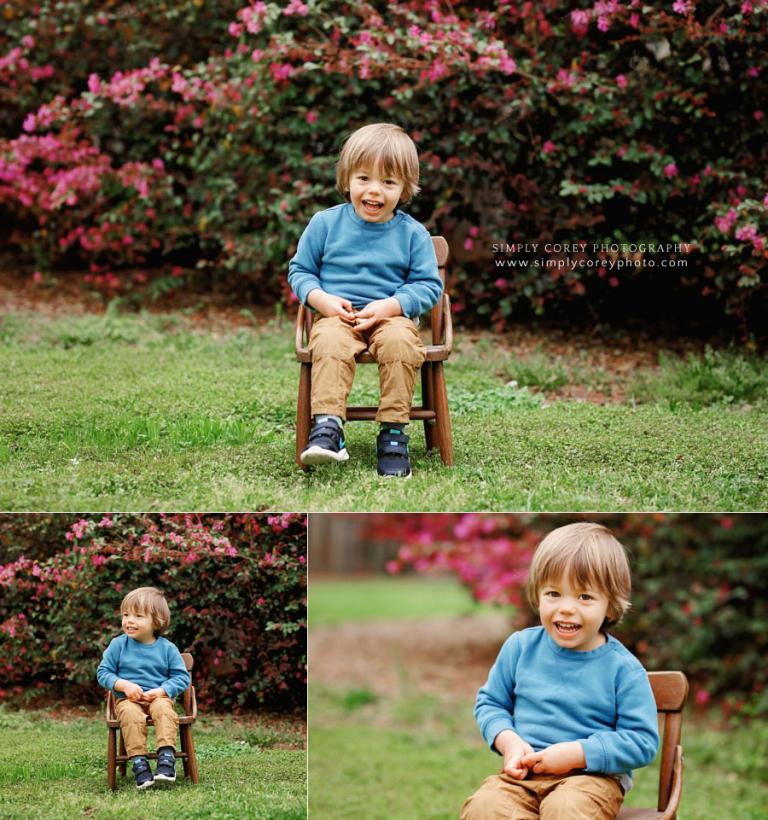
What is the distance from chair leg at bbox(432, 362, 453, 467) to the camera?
14.2 ft

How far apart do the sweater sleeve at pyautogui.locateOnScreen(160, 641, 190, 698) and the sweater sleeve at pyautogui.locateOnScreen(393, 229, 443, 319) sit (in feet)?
4.96

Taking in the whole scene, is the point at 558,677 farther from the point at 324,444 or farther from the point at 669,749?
the point at 324,444

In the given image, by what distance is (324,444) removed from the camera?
12.8 ft

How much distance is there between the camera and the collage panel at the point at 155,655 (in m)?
3.76

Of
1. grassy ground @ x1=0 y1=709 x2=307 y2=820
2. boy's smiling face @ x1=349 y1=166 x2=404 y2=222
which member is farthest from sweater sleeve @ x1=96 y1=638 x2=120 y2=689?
boy's smiling face @ x1=349 y1=166 x2=404 y2=222

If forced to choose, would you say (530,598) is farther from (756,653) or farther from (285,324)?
(285,324)

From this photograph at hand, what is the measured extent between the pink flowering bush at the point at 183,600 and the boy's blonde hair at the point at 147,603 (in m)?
0.06

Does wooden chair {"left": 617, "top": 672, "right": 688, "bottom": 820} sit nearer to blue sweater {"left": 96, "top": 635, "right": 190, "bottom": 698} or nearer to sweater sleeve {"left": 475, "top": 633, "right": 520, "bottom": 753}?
sweater sleeve {"left": 475, "top": 633, "right": 520, "bottom": 753}

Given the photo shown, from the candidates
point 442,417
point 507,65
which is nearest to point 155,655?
point 442,417

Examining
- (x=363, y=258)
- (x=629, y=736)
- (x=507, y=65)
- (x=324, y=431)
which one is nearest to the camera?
(x=629, y=736)

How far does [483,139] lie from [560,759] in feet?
17.0

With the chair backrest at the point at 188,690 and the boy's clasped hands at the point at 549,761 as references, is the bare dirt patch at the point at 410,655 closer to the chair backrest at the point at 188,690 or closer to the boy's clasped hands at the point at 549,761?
the chair backrest at the point at 188,690

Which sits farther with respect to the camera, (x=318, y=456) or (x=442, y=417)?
(x=442, y=417)

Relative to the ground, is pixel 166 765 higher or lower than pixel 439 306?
lower
